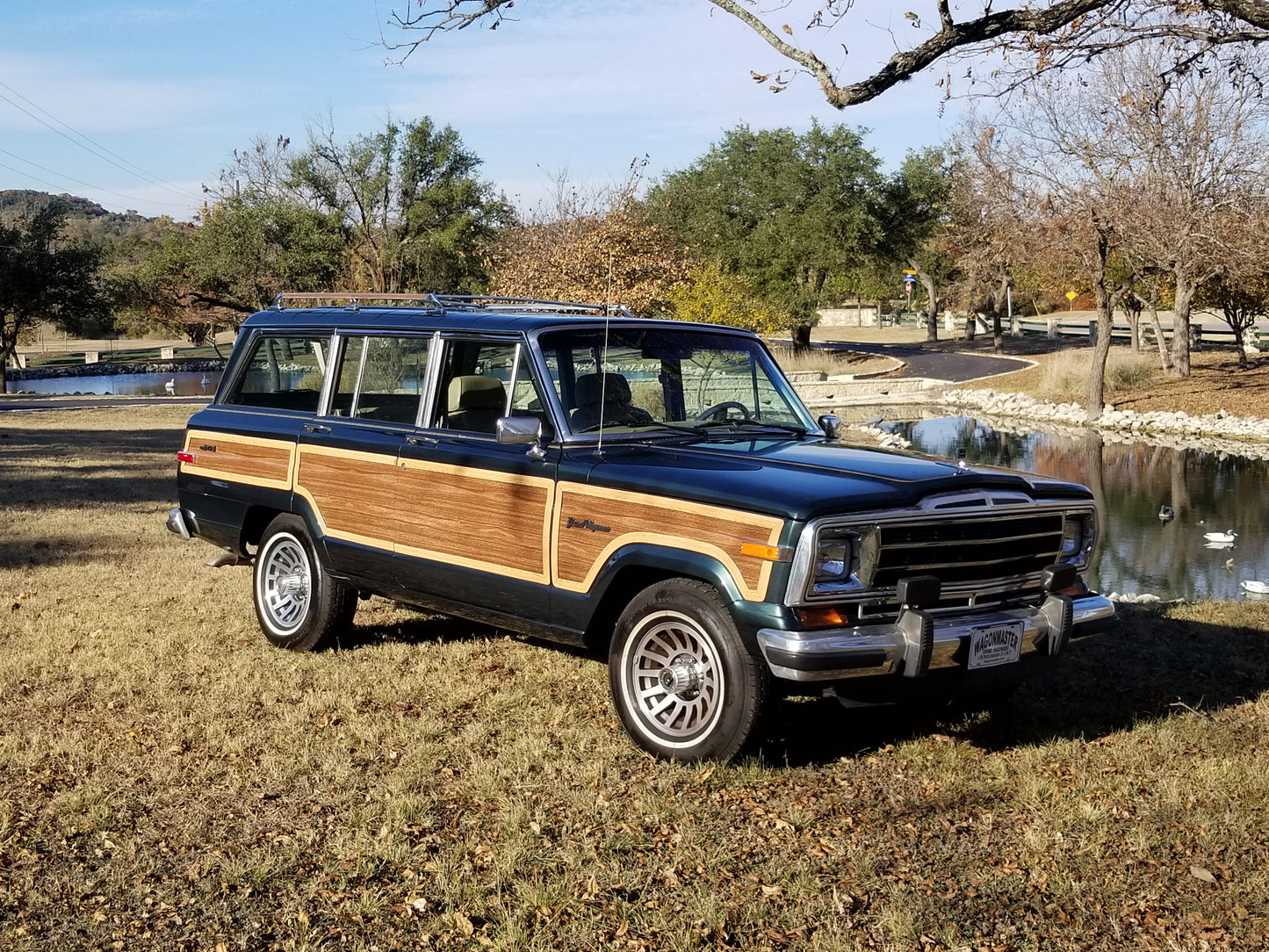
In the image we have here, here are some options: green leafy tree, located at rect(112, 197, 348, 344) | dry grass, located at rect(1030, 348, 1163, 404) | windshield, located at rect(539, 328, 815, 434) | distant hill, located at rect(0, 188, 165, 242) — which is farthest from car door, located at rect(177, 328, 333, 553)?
distant hill, located at rect(0, 188, 165, 242)

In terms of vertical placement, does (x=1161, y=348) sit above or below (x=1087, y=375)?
above

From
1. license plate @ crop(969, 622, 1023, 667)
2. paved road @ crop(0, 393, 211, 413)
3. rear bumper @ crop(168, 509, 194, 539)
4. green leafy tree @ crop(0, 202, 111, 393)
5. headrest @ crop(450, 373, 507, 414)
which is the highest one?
green leafy tree @ crop(0, 202, 111, 393)

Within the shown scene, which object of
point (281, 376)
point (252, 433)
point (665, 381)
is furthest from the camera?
point (281, 376)

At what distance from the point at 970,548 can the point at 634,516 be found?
149 centimetres

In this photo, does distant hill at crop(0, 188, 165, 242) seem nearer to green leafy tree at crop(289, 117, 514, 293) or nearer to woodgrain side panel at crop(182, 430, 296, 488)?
green leafy tree at crop(289, 117, 514, 293)

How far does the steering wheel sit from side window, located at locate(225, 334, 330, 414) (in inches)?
101

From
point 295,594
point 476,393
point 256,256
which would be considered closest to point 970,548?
point 476,393

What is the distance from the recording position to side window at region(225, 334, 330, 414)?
7.68 metres

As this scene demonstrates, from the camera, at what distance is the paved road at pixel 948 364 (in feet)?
153

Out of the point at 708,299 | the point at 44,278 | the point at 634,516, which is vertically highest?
the point at 44,278

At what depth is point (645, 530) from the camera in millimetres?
5414

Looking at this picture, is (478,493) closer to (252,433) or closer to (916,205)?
(252,433)

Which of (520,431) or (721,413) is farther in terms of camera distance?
(721,413)

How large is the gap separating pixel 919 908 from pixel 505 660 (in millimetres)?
3588
